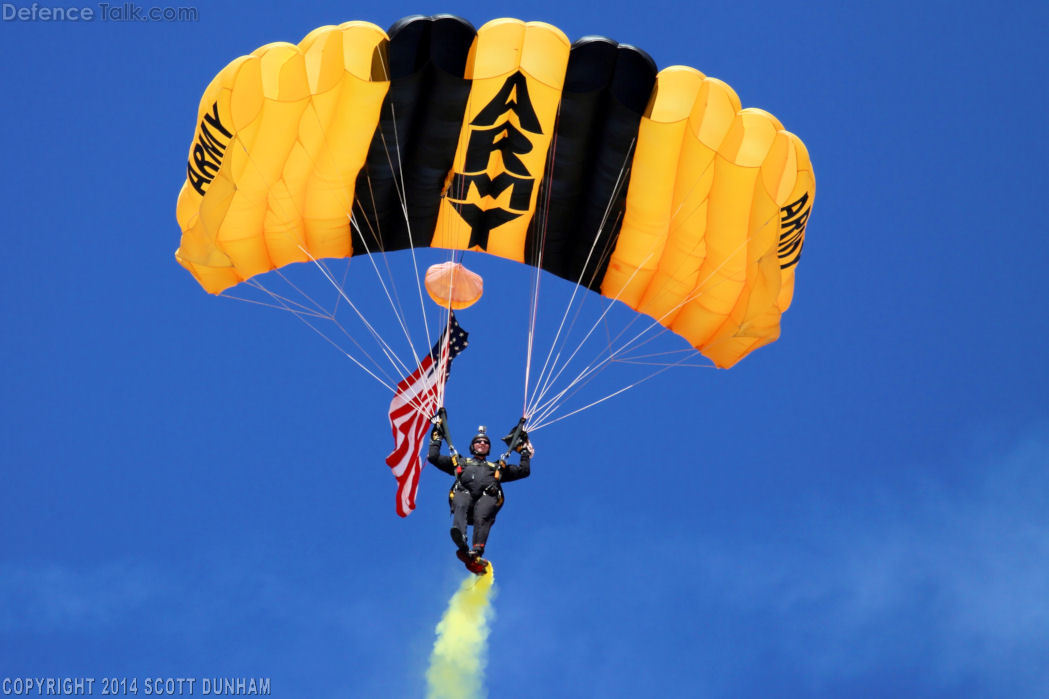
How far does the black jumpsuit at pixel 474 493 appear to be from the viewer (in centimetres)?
1794

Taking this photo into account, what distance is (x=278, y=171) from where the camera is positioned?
1930 centimetres

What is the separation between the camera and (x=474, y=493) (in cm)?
1805

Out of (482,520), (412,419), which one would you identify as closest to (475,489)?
(482,520)

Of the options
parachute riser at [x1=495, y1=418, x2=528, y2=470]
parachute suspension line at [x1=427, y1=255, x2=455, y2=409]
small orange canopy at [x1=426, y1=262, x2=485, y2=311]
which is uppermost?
small orange canopy at [x1=426, y1=262, x2=485, y2=311]

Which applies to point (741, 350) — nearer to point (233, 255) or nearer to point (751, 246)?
point (751, 246)

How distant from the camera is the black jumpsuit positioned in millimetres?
17938

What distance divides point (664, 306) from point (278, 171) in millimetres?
5036

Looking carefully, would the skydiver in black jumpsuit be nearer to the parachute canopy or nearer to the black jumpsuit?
the black jumpsuit

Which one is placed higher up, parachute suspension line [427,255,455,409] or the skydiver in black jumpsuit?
parachute suspension line [427,255,455,409]

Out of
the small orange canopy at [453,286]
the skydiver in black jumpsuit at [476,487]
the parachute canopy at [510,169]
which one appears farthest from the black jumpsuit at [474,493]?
the small orange canopy at [453,286]

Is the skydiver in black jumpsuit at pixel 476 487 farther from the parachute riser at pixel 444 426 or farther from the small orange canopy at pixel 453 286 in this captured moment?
the small orange canopy at pixel 453 286

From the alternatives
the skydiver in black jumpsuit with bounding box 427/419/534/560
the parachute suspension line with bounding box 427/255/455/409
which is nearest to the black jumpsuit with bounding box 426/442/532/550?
the skydiver in black jumpsuit with bounding box 427/419/534/560

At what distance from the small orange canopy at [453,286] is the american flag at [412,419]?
0.89 metres

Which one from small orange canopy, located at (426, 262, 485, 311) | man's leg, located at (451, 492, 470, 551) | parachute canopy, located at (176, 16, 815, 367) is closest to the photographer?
man's leg, located at (451, 492, 470, 551)
